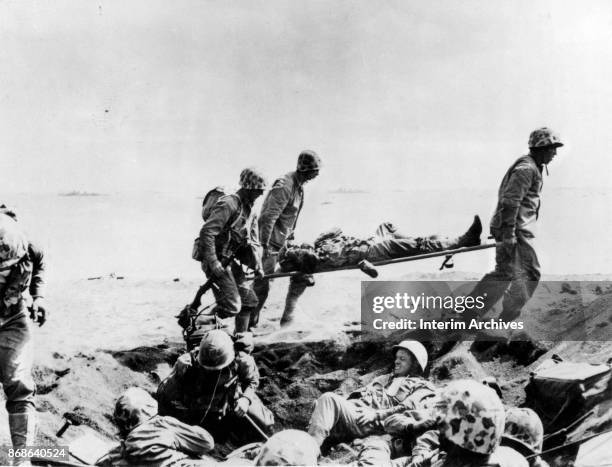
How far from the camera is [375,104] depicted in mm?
9594

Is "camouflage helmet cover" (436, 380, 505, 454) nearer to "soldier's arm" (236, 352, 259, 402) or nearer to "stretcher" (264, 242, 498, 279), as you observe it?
"soldier's arm" (236, 352, 259, 402)

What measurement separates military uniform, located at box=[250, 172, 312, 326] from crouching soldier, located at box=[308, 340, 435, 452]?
144cm

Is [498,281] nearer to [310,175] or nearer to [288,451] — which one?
[310,175]

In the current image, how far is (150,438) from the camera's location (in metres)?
7.65

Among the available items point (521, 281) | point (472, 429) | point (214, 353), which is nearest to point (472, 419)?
point (472, 429)

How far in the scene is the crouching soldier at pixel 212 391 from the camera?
8.12 m

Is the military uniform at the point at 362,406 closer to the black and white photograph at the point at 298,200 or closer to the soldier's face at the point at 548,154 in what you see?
the black and white photograph at the point at 298,200

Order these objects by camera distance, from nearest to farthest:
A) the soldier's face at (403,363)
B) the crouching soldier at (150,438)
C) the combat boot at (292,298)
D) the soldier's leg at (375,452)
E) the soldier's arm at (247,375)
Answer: the crouching soldier at (150,438)
the soldier's leg at (375,452)
the soldier's arm at (247,375)
the soldier's face at (403,363)
the combat boot at (292,298)

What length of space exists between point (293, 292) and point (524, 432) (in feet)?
10.4

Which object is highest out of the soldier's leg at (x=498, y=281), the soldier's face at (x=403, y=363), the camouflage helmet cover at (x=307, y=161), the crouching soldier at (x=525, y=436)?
the camouflage helmet cover at (x=307, y=161)

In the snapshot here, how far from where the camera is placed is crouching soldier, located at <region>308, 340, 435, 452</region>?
8234mm

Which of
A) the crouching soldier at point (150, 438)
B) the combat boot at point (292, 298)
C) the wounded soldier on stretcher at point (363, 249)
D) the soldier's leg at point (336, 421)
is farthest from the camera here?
the combat boot at point (292, 298)

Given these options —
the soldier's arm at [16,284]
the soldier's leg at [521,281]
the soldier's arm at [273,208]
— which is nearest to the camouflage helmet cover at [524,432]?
the soldier's leg at [521,281]

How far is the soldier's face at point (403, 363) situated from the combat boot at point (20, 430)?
12.2 ft
